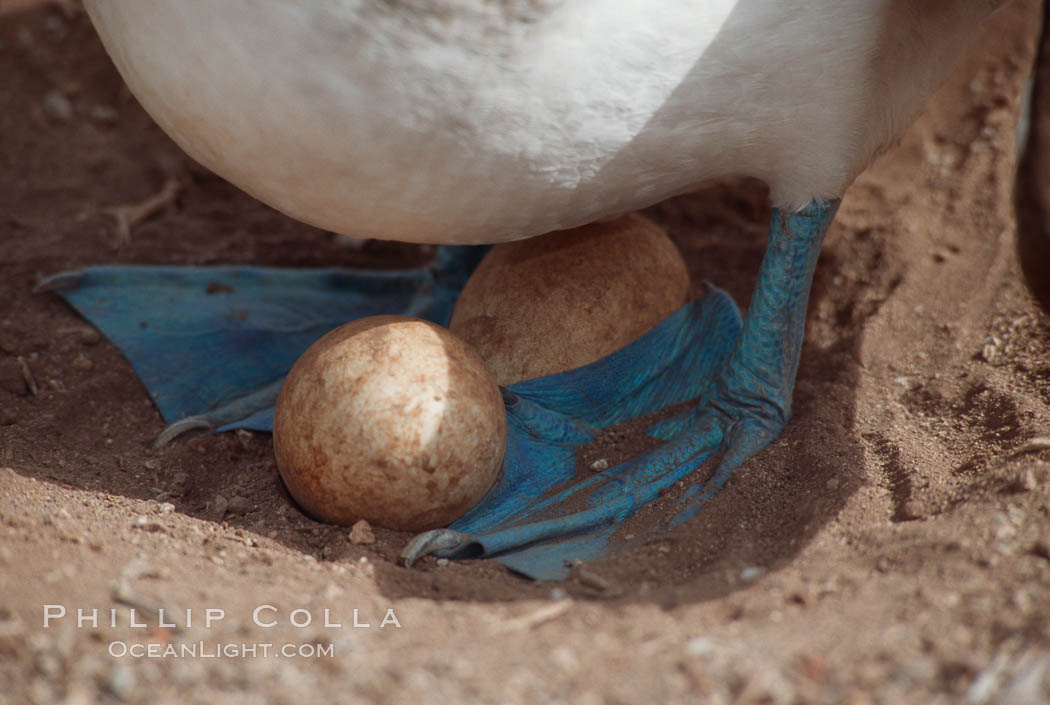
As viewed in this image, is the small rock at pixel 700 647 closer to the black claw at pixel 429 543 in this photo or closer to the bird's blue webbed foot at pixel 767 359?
the black claw at pixel 429 543

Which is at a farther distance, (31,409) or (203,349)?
(203,349)

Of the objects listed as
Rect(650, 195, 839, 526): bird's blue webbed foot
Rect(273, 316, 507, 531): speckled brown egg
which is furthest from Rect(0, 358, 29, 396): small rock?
Rect(650, 195, 839, 526): bird's blue webbed foot

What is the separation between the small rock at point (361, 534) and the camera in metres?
1.88

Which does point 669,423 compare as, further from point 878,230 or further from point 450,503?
point 878,230

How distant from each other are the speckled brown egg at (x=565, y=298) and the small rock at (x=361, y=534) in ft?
1.77

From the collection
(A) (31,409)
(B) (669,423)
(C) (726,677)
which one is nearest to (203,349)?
(A) (31,409)

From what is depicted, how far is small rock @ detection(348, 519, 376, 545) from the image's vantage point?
1880mm

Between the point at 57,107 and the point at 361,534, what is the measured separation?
8.36 ft

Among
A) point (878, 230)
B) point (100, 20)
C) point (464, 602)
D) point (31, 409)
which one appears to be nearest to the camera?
point (464, 602)

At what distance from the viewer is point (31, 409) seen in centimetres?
236

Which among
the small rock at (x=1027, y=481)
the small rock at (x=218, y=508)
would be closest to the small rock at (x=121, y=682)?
the small rock at (x=218, y=508)

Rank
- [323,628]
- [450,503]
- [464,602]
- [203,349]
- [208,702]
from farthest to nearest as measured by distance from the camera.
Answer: [203,349] → [450,503] → [464,602] → [323,628] → [208,702]

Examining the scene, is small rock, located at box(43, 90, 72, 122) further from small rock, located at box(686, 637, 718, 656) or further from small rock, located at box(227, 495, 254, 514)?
small rock, located at box(686, 637, 718, 656)

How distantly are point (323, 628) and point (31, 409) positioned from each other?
124 cm
